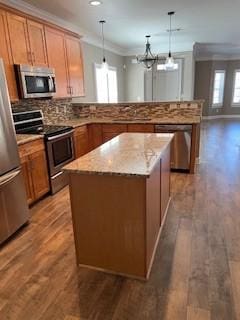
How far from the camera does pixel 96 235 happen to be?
1904mm

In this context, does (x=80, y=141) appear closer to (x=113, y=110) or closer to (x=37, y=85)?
(x=113, y=110)

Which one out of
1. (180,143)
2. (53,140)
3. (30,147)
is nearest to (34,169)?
(30,147)

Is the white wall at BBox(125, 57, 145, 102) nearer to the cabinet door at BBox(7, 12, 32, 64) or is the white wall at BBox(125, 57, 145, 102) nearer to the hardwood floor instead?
the cabinet door at BBox(7, 12, 32, 64)

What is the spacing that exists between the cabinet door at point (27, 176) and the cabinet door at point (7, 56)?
2.70ft

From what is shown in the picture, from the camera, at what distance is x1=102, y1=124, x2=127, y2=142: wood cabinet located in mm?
4336

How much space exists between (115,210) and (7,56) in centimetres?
236

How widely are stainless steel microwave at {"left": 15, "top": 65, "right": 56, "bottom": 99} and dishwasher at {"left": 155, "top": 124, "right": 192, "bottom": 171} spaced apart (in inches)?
71.7

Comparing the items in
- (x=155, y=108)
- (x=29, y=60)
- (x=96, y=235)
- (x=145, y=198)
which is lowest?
(x=96, y=235)

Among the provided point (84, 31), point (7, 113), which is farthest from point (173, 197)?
point (84, 31)

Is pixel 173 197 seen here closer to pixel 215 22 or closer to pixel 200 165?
pixel 200 165

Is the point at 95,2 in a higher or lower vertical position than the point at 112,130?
higher

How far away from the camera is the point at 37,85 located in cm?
333

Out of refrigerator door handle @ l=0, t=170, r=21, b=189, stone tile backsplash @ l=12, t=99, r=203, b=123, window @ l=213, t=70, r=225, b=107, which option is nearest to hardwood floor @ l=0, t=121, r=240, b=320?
refrigerator door handle @ l=0, t=170, r=21, b=189

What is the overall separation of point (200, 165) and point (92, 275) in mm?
3259
